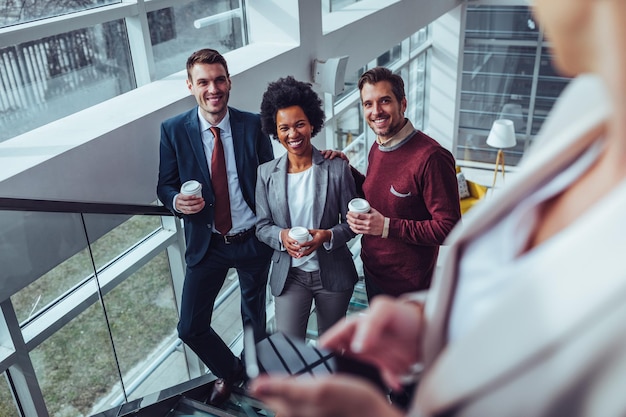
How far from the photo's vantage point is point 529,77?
46.7 ft

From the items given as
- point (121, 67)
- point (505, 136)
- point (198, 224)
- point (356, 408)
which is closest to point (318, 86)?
point (121, 67)

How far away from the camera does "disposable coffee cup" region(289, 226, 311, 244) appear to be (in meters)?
2.84

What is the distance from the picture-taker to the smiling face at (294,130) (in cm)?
309

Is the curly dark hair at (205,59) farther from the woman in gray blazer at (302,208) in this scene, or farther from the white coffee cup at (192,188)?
the white coffee cup at (192,188)

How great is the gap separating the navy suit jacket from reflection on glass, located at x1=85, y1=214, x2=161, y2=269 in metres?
0.33

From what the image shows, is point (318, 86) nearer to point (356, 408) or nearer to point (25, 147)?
point (25, 147)

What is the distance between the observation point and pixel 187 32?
19.6ft

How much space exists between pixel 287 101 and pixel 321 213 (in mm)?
620

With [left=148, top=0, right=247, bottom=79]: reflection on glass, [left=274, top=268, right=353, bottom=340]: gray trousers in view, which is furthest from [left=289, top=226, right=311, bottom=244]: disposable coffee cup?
[left=148, top=0, right=247, bottom=79]: reflection on glass

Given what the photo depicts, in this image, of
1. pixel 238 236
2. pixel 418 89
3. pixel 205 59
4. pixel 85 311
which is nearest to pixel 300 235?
pixel 238 236

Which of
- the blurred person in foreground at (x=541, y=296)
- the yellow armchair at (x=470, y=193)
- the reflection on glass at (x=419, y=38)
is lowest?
the yellow armchair at (x=470, y=193)

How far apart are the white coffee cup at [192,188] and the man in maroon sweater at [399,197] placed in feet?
2.93

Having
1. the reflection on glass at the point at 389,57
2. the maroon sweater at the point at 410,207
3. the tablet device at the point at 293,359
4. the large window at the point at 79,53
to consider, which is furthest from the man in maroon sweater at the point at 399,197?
the reflection on glass at the point at 389,57

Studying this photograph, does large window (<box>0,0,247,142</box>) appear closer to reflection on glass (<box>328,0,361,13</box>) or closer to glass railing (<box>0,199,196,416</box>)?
glass railing (<box>0,199,196,416</box>)
